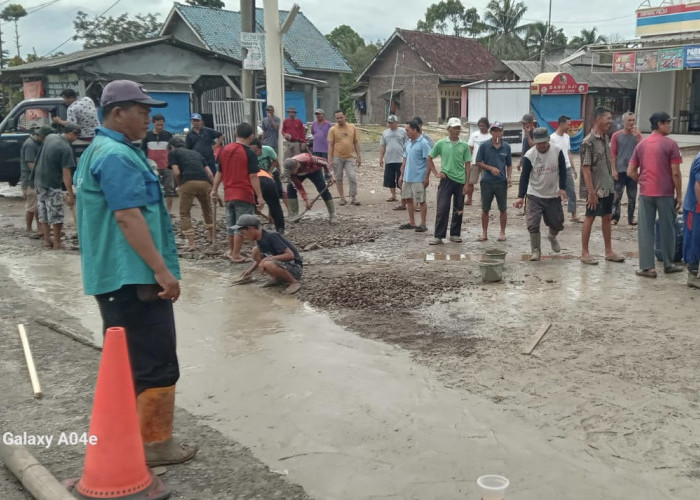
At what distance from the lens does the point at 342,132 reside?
43.9 ft

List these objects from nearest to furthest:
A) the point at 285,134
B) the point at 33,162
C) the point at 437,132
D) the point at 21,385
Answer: the point at 21,385
the point at 33,162
the point at 285,134
the point at 437,132

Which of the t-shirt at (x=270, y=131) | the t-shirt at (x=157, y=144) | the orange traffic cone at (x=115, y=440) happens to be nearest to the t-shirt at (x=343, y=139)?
the t-shirt at (x=270, y=131)

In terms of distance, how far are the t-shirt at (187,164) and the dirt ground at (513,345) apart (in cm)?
108

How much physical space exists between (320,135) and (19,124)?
6.56 m

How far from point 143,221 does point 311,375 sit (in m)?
2.10

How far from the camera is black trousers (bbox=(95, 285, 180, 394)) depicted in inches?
140

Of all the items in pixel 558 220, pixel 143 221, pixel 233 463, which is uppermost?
pixel 143 221

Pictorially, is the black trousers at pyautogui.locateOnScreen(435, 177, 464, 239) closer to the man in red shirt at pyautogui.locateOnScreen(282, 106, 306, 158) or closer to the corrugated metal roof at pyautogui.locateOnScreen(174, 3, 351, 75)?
the man in red shirt at pyautogui.locateOnScreen(282, 106, 306, 158)

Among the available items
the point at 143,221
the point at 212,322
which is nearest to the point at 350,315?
the point at 212,322

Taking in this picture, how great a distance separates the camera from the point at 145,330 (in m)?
3.59

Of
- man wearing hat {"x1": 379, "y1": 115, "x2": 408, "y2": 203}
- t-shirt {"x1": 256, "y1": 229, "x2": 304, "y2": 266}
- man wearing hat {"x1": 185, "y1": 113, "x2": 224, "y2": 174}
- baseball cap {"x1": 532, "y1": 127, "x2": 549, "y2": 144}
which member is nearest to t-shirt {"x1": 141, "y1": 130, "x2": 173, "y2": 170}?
man wearing hat {"x1": 185, "y1": 113, "x2": 224, "y2": 174}

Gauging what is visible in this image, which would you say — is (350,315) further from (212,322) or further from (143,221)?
(143,221)

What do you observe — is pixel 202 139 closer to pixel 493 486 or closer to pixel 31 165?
pixel 31 165

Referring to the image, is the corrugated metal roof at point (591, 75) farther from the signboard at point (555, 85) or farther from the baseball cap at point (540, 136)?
the baseball cap at point (540, 136)
